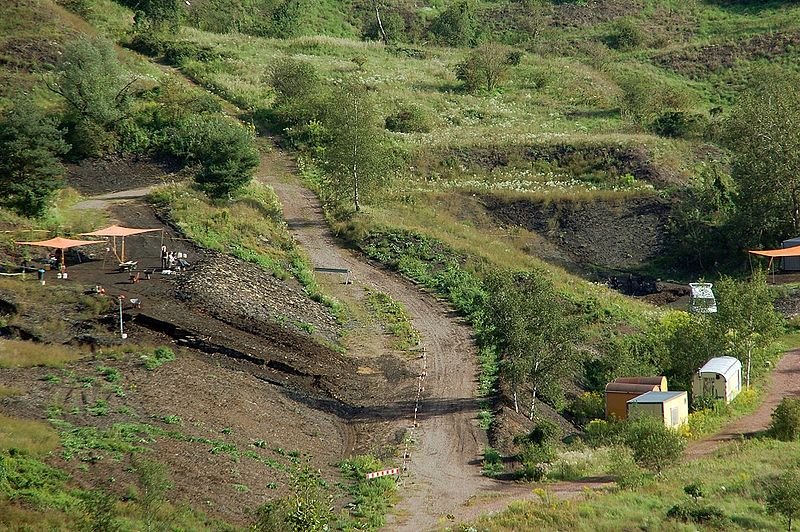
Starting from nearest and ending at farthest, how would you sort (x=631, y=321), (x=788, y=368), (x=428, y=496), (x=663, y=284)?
(x=428, y=496), (x=788, y=368), (x=631, y=321), (x=663, y=284)

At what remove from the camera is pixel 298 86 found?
69.9m

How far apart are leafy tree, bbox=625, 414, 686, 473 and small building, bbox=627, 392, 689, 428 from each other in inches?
107

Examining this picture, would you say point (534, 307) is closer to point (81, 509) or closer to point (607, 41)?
point (81, 509)

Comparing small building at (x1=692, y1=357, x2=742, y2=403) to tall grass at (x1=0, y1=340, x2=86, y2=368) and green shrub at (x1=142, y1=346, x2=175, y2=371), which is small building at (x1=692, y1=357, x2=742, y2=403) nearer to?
green shrub at (x1=142, y1=346, x2=175, y2=371)

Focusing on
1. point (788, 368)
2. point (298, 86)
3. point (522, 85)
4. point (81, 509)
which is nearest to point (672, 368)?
point (788, 368)

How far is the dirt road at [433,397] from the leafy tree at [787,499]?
6783mm

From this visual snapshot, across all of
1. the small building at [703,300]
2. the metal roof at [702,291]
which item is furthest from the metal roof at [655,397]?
the metal roof at [702,291]

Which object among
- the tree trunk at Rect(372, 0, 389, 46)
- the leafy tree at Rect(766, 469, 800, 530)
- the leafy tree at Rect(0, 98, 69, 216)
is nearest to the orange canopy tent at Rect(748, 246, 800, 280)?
the leafy tree at Rect(766, 469, 800, 530)

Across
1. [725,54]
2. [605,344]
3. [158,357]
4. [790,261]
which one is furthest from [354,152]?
[725,54]

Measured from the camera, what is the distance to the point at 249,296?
128 ft

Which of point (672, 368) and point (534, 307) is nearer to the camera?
point (534, 307)

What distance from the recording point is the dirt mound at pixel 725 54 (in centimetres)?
8975

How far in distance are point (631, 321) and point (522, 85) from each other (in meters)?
39.5

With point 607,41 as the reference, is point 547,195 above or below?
below
